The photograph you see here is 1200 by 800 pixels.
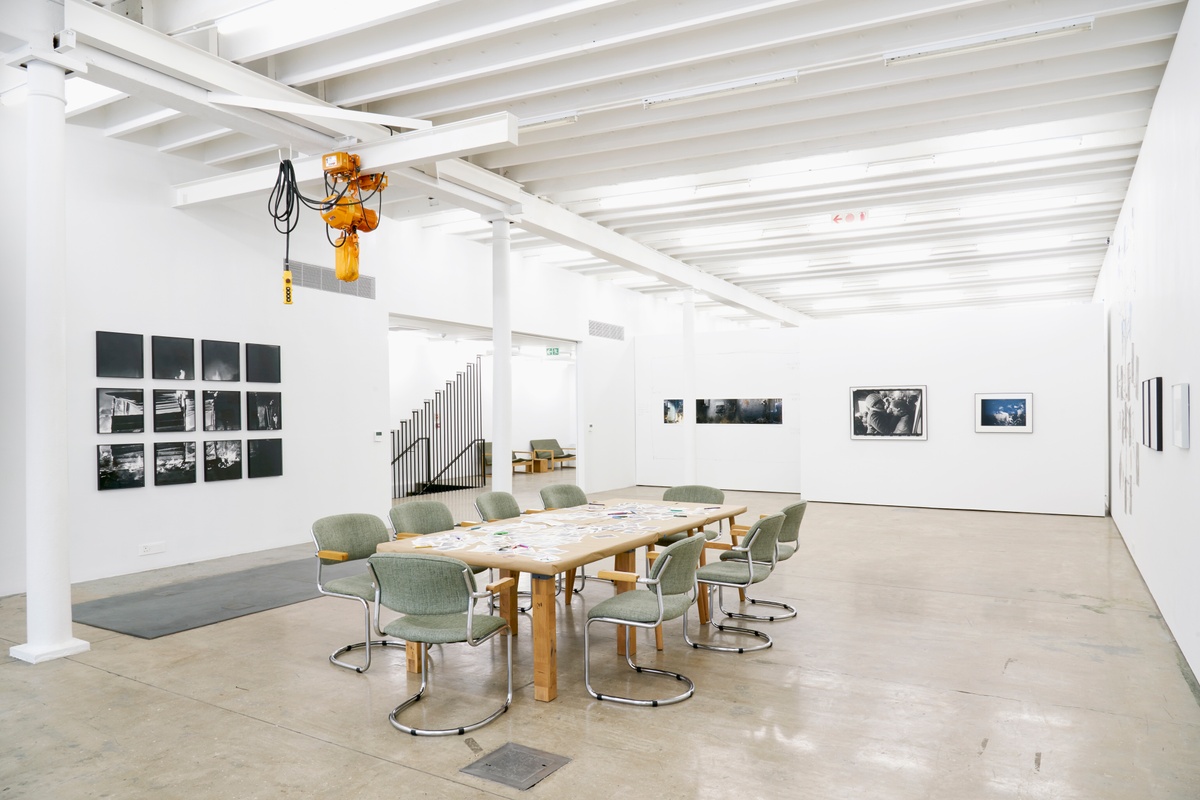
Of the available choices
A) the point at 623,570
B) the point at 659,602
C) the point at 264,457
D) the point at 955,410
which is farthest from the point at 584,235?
the point at 659,602

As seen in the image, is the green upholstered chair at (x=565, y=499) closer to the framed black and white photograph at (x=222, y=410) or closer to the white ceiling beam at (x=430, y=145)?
the white ceiling beam at (x=430, y=145)

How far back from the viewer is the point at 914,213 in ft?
32.7

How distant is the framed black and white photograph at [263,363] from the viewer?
8.23 metres

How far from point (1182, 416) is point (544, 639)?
12.4 feet

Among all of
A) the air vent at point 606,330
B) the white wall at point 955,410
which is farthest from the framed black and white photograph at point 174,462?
the white wall at point 955,410

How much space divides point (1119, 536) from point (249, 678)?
29.4 feet

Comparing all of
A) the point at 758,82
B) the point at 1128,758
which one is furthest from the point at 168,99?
the point at 1128,758

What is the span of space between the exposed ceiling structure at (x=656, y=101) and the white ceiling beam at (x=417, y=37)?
2cm

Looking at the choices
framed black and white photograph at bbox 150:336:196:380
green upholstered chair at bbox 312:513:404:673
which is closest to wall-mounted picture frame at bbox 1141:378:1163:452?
green upholstered chair at bbox 312:513:404:673

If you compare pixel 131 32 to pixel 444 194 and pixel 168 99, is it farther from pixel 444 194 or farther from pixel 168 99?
pixel 444 194

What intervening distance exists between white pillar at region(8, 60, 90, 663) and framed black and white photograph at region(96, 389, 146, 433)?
2443 mm

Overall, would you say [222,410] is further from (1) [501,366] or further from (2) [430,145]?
(2) [430,145]

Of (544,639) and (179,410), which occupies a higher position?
(179,410)

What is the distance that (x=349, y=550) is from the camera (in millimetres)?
4941
